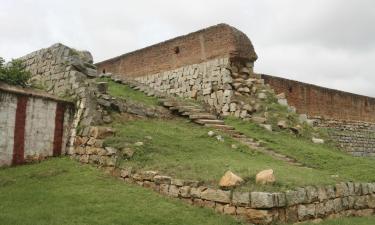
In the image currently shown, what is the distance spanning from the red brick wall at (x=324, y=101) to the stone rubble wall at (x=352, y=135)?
267 millimetres

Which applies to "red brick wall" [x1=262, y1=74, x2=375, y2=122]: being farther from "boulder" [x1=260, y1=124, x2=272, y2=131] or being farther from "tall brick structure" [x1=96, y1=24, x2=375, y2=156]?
"boulder" [x1=260, y1=124, x2=272, y2=131]

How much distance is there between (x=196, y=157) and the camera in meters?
8.19

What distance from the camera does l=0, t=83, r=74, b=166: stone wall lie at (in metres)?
8.62

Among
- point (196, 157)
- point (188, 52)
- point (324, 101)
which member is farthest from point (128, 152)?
point (324, 101)

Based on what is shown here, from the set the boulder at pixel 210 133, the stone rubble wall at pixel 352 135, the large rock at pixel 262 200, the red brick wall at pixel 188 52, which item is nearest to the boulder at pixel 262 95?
the red brick wall at pixel 188 52

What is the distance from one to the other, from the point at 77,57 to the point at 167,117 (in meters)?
2.68

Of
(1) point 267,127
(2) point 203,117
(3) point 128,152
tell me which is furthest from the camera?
(1) point 267,127

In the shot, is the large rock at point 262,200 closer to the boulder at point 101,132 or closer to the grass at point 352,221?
the grass at point 352,221

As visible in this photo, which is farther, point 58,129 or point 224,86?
point 224,86

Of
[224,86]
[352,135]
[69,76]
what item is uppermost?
[224,86]

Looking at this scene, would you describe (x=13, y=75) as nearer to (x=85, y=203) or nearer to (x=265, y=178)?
(x=85, y=203)

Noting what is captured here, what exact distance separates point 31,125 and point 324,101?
1228 centimetres

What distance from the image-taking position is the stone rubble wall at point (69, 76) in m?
9.45

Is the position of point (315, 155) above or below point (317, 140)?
below
